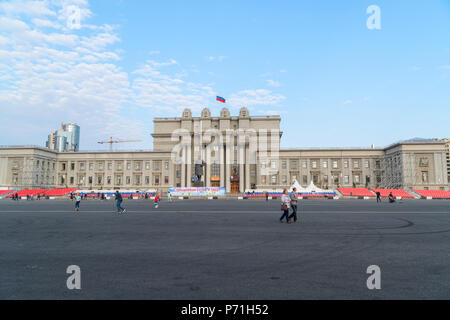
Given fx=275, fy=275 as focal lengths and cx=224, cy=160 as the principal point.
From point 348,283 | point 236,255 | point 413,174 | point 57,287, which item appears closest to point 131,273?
point 57,287

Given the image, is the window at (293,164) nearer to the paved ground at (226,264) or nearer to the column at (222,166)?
the column at (222,166)

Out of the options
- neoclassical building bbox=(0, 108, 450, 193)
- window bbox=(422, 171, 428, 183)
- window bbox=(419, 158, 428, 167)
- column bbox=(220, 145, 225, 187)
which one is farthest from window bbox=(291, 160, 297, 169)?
window bbox=(422, 171, 428, 183)

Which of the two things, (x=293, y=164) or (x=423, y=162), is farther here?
(x=293, y=164)

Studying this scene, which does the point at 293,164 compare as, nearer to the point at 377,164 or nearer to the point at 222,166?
the point at 222,166

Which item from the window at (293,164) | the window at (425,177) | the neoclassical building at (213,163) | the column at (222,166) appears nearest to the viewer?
the window at (425,177)

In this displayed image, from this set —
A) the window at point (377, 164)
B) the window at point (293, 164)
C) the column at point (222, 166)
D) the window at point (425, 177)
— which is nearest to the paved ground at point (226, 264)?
the column at point (222, 166)

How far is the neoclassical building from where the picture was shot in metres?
73.8

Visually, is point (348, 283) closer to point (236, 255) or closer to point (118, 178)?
point (236, 255)

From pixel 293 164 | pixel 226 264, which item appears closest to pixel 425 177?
pixel 293 164

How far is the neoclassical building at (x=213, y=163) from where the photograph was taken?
2904 inches

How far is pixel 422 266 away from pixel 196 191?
160 feet

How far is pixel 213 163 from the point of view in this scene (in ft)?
252

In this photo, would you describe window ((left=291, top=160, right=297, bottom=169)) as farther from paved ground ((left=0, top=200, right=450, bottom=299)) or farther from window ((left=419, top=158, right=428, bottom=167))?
paved ground ((left=0, top=200, right=450, bottom=299))
